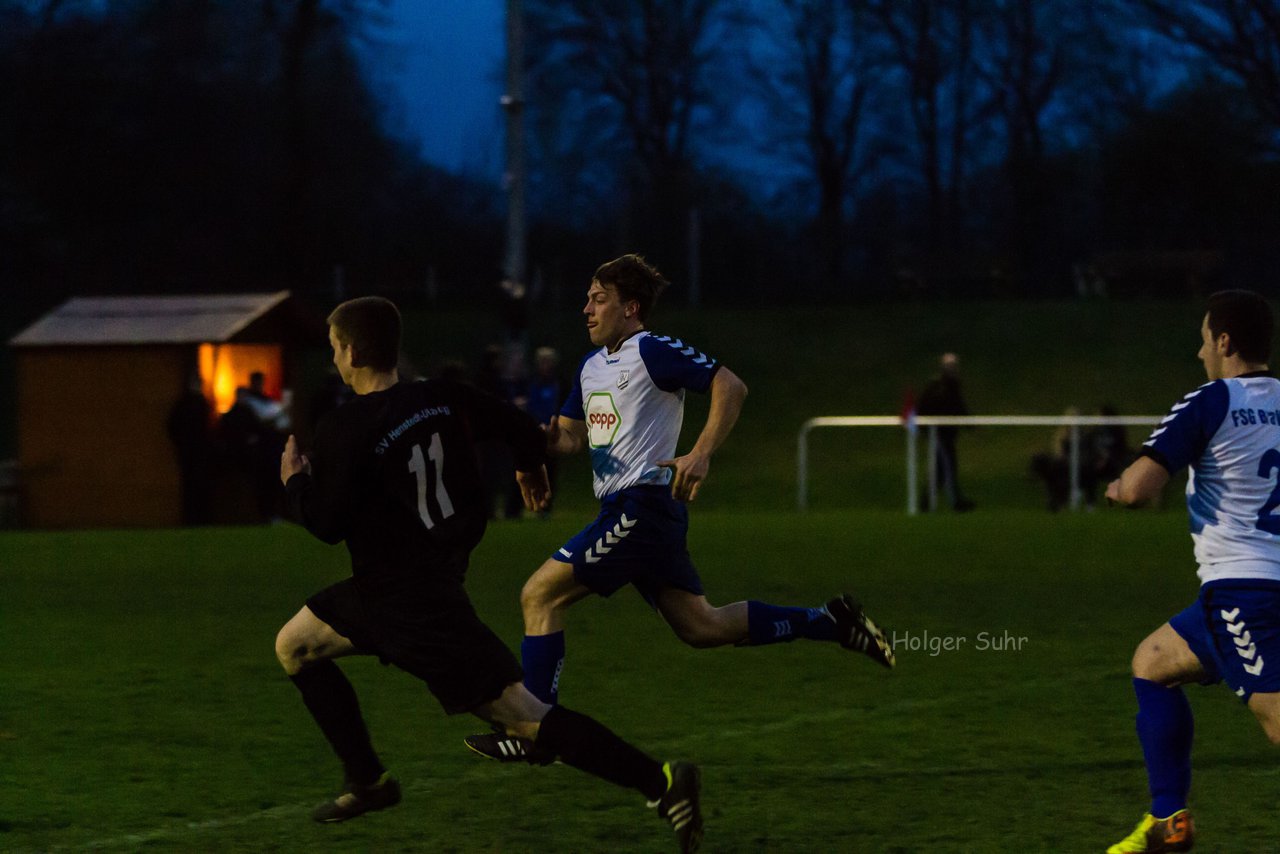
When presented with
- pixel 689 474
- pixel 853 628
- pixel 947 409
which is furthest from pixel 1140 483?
pixel 947 409

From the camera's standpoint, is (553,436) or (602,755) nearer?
(602,755)

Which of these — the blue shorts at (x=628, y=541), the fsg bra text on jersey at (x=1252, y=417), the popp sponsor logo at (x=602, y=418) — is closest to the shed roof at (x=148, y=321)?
the popp sponsor logo at (x=602, y=418)

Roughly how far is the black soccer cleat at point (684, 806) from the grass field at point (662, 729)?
46 centimetres

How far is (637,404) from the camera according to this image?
266 inches

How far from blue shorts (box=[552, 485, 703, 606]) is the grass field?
0.75 metres

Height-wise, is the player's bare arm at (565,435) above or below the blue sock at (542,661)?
above

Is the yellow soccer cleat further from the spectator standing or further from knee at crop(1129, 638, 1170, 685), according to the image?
the spectator standing

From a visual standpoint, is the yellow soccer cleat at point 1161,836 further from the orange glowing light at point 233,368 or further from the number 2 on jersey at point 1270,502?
the orange glowing light at point 233,368

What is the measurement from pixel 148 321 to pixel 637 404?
1616cm

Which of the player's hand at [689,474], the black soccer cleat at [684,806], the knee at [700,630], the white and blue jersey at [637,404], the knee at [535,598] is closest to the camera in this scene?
the black soccer cleat at [684,806]

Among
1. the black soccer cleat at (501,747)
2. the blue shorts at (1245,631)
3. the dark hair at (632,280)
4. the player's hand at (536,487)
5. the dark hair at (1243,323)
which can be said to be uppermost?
the dark hair at (632,280)

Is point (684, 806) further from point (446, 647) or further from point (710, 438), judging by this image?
point (710, 438)

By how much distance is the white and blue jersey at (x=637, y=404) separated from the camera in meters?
6.70

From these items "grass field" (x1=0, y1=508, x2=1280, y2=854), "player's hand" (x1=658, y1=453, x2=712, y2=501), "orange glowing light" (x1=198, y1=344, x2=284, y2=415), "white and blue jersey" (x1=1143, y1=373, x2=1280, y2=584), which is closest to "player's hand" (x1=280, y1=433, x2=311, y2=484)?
"grass field" (x1=0, y1=508, x2=1280, y2=854)
